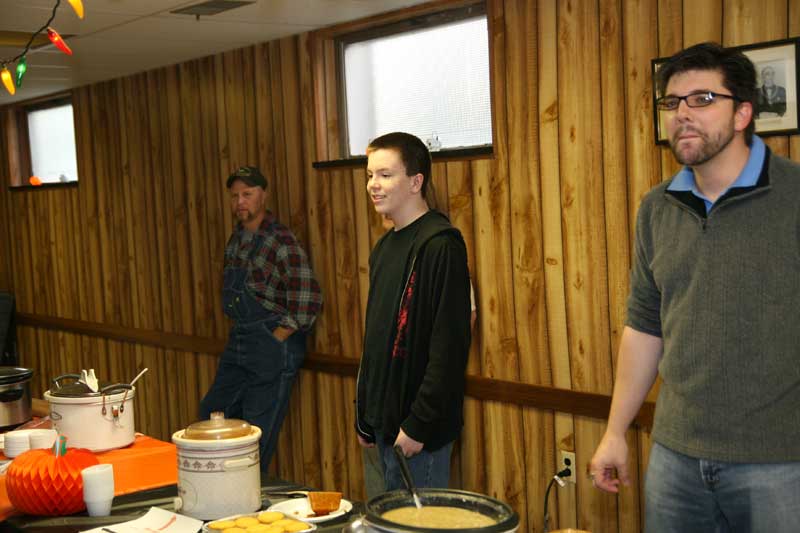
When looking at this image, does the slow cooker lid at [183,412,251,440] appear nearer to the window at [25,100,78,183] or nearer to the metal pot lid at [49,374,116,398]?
the metal pot lid at [49,374,116,398]

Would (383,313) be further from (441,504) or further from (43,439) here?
(441,504)

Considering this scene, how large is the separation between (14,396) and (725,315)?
9.11 ft

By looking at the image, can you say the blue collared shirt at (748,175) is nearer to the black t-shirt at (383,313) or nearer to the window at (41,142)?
the black t-shirt at (383,313)

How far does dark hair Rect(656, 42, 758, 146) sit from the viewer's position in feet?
7.93

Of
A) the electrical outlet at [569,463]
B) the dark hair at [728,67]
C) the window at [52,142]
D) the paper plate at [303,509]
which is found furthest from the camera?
the window at [52,142]

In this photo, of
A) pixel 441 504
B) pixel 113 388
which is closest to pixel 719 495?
pixel 441 504

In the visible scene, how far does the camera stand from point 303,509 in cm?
265

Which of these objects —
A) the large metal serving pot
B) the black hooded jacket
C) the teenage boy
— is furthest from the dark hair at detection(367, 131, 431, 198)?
the large metal serving pot

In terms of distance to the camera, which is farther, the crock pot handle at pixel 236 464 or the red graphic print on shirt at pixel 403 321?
the red graphic print on shirt at pixel 403 321

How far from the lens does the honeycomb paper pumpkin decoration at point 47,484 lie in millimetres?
2730

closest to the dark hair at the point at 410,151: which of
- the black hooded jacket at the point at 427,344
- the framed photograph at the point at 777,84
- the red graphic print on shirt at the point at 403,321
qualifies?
the black hooded jacket at the point at 427,344

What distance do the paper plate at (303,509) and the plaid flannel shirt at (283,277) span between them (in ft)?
7.84

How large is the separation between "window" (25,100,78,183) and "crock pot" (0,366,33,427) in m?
3.71

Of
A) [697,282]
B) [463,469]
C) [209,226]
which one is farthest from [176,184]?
[697,282]
